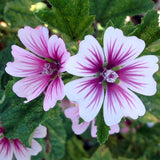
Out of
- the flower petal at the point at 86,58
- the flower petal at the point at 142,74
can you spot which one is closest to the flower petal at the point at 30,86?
the flower petal at the point at 86,58

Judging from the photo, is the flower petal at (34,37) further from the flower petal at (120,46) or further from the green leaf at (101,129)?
the green leaf at (101,129)

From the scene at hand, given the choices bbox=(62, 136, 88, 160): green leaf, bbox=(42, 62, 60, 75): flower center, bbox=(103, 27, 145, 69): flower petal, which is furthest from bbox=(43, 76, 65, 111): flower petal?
bbox=(62, 136, 88, 160): green leaf

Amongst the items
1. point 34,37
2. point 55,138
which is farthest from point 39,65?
point 55,138

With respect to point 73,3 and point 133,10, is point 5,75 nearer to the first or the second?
point 73,3

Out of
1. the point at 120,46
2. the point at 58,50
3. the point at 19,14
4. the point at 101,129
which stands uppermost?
the point at 19,14

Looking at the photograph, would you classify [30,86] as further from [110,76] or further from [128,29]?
[128,29]

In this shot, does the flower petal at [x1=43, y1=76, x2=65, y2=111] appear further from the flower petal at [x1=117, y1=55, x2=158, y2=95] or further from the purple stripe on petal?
the flower petal at [x1=117, y1=55, x2=158, y2=95]

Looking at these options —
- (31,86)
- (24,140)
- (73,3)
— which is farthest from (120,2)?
(24,140)
